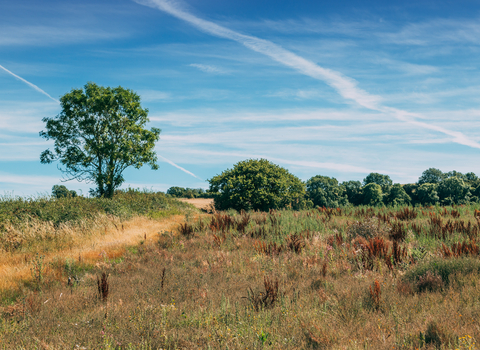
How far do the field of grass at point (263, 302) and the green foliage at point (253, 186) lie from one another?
21802 millimetres

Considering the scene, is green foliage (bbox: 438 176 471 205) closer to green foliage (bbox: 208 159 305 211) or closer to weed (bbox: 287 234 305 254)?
green foliage (bbox: 208 159 305 211)

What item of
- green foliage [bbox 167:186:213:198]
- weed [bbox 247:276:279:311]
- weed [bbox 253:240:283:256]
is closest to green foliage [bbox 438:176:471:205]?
green foliage [bbox 167:186:213:198]

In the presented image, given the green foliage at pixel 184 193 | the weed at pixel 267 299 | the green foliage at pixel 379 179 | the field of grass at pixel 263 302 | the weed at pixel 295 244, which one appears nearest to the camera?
the field of grass at pixel 263 302

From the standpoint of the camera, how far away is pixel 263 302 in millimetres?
4910

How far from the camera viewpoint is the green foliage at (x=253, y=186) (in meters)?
31.2

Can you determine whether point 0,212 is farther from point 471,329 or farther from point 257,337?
point 471,329

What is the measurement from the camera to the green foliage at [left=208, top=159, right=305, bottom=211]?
3120cm

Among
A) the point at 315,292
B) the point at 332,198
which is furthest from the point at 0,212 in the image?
the point at 332,198

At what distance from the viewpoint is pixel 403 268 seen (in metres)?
6.80

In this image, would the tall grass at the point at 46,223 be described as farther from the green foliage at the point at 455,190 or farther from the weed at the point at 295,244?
the green foliage at the point at 455,190

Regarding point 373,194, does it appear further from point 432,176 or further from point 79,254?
point 79,254

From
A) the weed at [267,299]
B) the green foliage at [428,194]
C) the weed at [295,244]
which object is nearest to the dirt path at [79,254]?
the weed at [295,244]

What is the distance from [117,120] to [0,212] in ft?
67.3

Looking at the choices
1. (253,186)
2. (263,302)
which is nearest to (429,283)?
(263,302)
